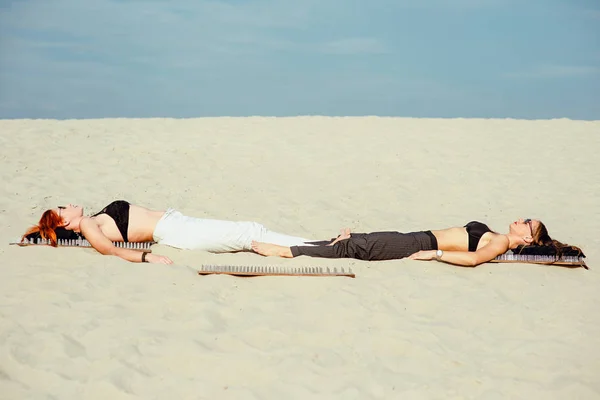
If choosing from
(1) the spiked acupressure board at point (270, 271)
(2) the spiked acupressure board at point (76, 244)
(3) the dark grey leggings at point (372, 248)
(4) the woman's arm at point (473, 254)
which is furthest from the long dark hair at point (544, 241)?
(2) the spiked acupressure board at point (76, 244)

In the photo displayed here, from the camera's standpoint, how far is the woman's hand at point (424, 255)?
696cm

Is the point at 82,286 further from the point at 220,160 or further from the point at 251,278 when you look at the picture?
the point at 220,160

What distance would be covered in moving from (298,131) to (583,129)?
854 cm

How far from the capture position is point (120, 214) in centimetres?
716

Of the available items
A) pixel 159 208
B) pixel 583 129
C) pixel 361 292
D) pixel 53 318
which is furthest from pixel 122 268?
pixel 583 129

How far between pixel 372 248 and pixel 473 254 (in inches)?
41.9

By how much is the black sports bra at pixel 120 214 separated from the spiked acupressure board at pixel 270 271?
1.14m

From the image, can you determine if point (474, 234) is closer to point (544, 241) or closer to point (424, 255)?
point (424, 255)

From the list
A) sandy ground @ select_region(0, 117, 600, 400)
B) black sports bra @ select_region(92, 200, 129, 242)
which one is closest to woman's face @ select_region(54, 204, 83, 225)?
black sports bra @ select_region(92, 200, 129, 242)

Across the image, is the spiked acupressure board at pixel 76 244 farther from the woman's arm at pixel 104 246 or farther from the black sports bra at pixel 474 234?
the black sports bra at pixel 474 234

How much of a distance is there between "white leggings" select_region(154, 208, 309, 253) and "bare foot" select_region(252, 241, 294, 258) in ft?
Answer: 0.37

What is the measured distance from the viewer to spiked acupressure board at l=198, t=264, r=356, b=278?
6340mm

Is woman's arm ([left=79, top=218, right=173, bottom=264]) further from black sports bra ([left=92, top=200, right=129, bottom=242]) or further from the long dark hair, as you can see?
the long dark hair

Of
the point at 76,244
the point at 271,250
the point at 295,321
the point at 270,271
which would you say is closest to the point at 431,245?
the point at 271,250
